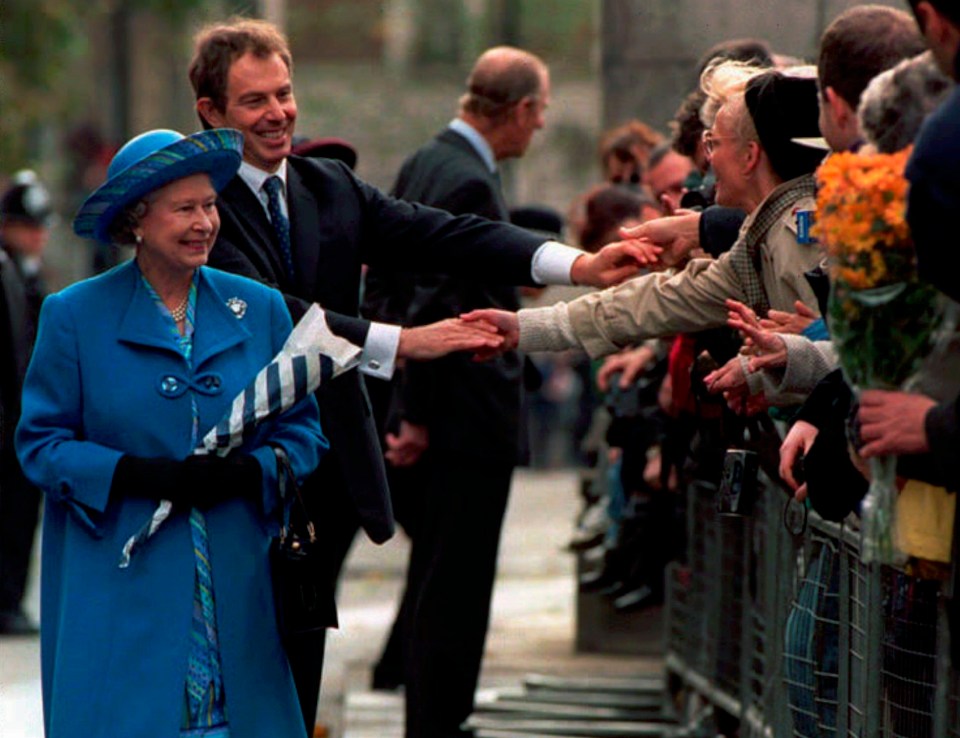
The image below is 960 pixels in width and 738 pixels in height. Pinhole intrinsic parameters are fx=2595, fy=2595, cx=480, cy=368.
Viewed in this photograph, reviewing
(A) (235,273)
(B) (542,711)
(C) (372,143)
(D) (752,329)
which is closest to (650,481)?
(B) (542,711)

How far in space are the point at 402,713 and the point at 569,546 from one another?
1379mm

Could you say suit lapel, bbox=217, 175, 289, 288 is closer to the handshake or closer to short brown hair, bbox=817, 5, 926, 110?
the handshake

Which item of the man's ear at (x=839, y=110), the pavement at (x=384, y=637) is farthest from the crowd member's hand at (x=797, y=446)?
the pavement at (x=384, y=637)

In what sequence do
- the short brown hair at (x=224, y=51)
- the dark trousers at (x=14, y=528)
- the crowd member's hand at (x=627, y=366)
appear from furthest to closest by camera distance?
1. the dark trousers at (x=14, y=528)
2. the crowd member's hand at (x=627, y=366)
3. the short brown hair at (x=224, y=51)

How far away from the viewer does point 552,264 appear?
23.4 ft

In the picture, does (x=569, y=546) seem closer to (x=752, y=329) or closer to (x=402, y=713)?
(x=402, y=713)

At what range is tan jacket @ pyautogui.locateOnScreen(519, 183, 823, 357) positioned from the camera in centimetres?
605

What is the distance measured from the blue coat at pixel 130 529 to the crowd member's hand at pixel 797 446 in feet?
3.65

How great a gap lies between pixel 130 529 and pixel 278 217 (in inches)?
47.7

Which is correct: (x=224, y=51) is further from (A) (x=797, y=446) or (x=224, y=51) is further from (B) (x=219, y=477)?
(A) (x=797, y=446)

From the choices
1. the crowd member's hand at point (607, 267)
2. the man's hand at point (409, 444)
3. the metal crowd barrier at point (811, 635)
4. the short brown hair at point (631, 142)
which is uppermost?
the short brown hair at point (631, 142)

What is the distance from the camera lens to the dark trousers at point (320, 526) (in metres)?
6.57

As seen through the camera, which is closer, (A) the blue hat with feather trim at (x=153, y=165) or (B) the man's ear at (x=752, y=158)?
(A) the blue hat with feather trim at (x=153, y=165)

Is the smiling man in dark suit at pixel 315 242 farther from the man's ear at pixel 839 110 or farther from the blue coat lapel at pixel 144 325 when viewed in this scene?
the man's ear at pixel 839 110
